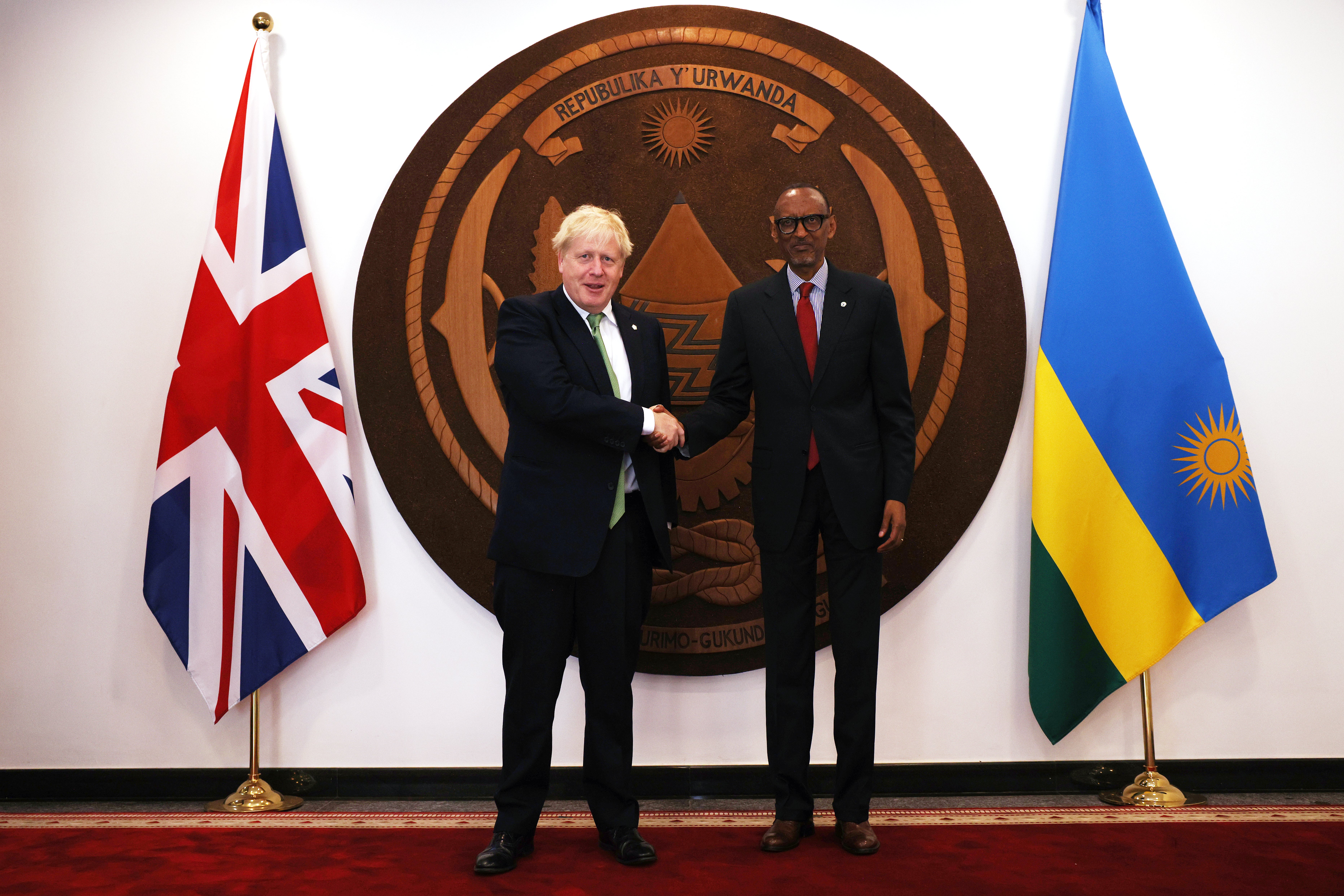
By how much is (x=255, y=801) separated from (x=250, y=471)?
0.97m

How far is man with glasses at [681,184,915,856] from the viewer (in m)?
2.18

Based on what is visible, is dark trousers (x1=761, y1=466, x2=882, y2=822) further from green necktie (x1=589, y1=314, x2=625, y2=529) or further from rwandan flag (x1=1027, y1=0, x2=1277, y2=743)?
rwandan flag (x1=1027, y1=0, x2=1277, y2=743)

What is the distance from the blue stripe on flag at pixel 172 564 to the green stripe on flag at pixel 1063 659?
251cm

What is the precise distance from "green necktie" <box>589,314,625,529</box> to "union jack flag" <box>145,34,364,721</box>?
3.06 ft

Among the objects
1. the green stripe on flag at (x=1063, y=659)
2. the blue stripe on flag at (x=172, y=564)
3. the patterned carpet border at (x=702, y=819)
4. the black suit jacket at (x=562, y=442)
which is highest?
the black suit jacket at (x=562, y=442)

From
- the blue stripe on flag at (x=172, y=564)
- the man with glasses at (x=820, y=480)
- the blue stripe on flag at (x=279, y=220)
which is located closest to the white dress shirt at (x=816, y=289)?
the man with glasses at (x=820, y=480)

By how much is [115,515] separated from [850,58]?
105 inches

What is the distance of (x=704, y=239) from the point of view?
265 cm

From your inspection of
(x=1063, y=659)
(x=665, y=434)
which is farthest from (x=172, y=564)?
(x=1063, y=659)

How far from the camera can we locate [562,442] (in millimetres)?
2145

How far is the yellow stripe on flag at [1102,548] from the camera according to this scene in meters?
2.52

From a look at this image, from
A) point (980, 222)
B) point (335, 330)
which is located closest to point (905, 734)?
point (980, 222)

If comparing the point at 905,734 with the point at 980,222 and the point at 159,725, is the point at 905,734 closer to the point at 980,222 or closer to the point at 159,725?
the point at 980,222

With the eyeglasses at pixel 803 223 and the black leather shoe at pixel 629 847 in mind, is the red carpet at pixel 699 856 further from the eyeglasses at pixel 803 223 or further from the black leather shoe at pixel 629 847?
the eyeglasses at pixel 803 223
